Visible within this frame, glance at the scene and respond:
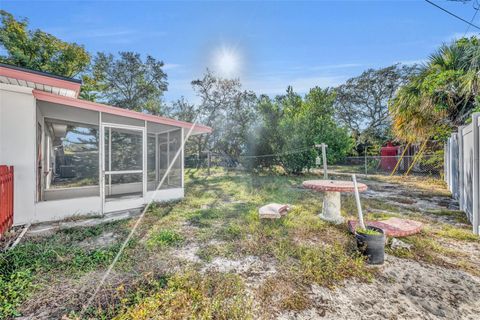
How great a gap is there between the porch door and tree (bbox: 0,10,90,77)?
12.7 m

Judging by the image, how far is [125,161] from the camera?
6020 millimetres

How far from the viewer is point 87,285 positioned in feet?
7.38

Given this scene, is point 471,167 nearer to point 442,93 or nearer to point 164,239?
point 442,93

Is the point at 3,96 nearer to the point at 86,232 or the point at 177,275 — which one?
the point at 86,232

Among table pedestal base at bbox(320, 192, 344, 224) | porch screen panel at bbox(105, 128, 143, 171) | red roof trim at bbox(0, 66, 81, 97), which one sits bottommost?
table pedestal base at bbox(320, 192, 344, 224)

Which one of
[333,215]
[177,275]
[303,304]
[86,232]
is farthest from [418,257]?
[86,232]

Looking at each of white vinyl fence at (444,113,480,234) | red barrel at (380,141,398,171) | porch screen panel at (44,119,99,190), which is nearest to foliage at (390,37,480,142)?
white vinyl fence at (444,113,480,234)

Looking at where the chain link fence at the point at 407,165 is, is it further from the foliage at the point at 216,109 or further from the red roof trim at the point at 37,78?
the red roof trim at the point at 37,78

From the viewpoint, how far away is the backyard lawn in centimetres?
192

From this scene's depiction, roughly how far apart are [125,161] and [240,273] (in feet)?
16.3

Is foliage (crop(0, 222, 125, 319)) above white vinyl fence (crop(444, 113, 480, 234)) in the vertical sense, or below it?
below

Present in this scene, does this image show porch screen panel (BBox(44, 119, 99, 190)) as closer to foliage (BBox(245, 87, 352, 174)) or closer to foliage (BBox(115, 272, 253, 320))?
foliage (BBox(115, 272, 253, 320))

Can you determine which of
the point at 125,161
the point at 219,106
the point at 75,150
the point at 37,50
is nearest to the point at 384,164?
the point at 219,106

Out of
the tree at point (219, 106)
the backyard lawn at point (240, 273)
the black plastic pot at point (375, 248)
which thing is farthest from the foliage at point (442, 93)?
the tree at point (219, 106)
